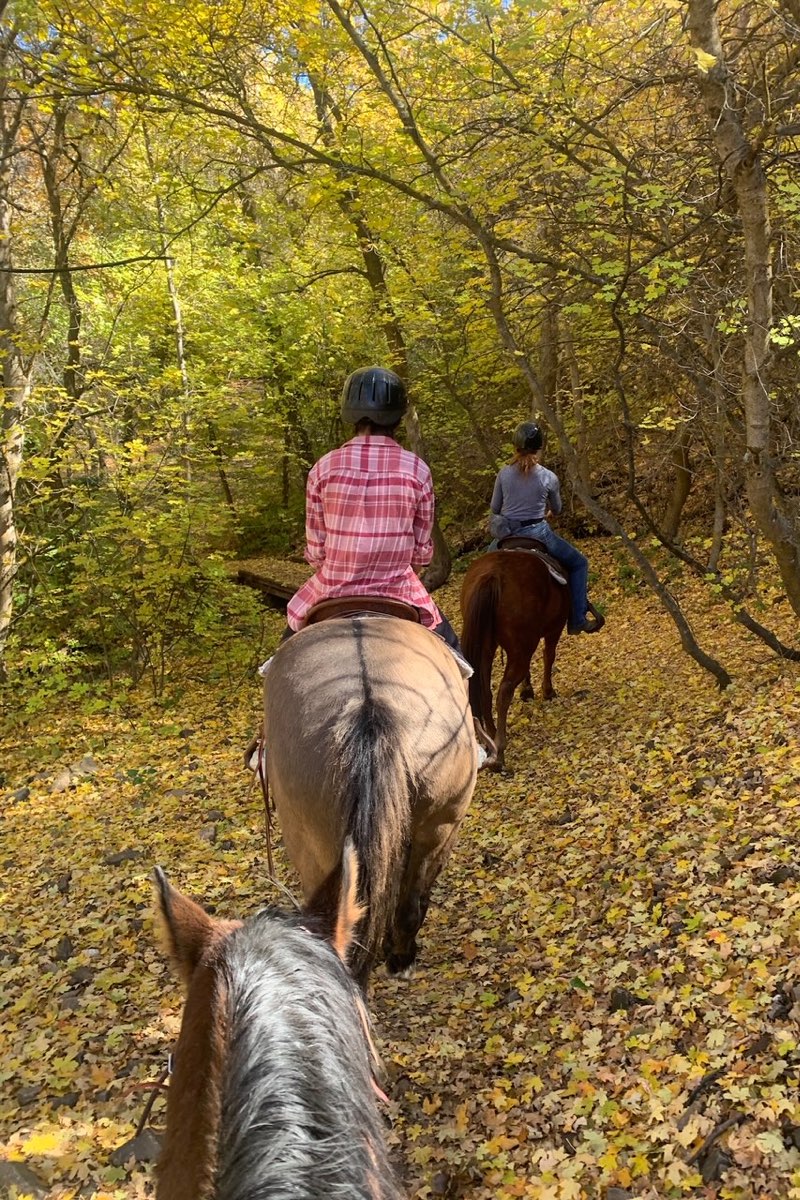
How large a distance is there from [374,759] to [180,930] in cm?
123

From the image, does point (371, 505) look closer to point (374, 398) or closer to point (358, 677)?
point (374, 398)

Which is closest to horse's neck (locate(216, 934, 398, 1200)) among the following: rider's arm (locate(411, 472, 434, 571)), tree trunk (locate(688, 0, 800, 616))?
rider's arm (locate(411, 472, 434, 571))

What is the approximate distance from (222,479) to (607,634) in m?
9.28

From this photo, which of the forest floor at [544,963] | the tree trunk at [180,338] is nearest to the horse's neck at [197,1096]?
the forest floor at [544,963]

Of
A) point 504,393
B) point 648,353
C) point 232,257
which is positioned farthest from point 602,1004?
point 232,257

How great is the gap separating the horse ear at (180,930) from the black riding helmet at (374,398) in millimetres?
2796

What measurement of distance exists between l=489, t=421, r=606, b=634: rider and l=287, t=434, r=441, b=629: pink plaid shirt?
3214 millimetres

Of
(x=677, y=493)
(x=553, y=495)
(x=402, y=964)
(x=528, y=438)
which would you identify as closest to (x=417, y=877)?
(x=402, y=964)

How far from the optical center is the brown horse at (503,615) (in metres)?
6.36

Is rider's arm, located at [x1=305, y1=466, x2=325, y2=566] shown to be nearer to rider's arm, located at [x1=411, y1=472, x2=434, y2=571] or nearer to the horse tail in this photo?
rider's arm, located at [x1=411, y1=472, x2=434, y2=571]

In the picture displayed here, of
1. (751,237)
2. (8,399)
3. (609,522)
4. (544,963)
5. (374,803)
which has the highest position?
(751,237)

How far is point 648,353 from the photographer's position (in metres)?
8.67

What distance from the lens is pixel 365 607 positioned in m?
3.59

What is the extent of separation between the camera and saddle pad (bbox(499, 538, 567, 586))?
6.62m
